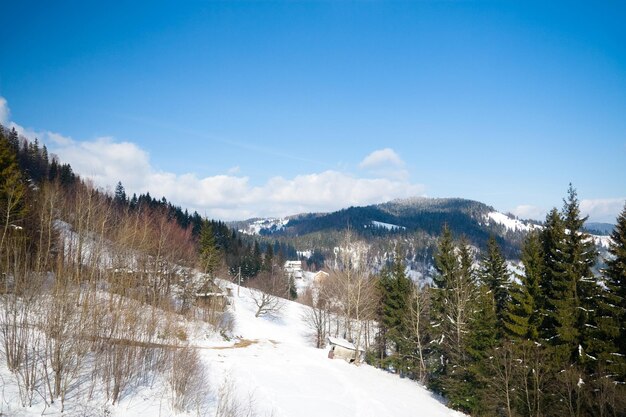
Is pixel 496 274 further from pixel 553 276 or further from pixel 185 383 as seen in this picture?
pixel 185 383

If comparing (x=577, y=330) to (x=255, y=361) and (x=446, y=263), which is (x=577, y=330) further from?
(x=255, y=361)

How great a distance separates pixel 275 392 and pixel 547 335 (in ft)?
58.2

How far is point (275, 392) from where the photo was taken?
50.3 feet

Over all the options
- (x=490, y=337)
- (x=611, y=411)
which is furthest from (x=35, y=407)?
(x=490, y=337)

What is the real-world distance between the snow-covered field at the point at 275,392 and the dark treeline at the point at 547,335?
3910 mm

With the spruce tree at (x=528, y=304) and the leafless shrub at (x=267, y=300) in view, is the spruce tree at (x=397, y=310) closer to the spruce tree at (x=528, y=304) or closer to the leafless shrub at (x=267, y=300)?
the spruce tree at (x=528, y=304)

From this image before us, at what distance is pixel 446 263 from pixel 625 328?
49.8 feet

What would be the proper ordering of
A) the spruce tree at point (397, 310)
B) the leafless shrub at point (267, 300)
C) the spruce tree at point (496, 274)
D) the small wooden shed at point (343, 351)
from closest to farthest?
the small wooden shed at point (343, 351) → the spruce tree at point (496, 274) → the spruce tree at point (397, 310) → the leafless shrub at point (267, 300)

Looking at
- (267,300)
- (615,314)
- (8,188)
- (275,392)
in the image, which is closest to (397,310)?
(615,314)

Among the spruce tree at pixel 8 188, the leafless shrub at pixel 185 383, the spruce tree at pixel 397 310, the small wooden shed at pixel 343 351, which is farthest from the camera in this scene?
the spruce tree at pixel 397 310

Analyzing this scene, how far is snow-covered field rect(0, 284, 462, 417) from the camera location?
28.3 feet

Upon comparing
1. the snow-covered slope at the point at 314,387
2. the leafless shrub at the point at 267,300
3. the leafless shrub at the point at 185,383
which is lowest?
the leafless shrub at the point at 267,300

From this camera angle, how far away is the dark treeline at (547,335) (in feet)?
56.5

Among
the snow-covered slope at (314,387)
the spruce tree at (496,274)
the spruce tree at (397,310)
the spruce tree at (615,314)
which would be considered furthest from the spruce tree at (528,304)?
the spruce tree at (397,310)
